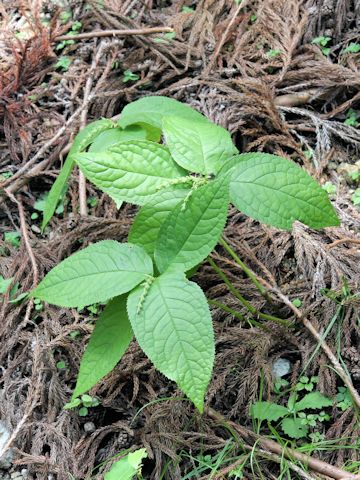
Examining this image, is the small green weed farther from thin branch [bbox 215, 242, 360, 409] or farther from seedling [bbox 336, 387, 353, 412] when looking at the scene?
seedling [bbox 336, 387, 353, 412]

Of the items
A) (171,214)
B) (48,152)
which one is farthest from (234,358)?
(48,152)

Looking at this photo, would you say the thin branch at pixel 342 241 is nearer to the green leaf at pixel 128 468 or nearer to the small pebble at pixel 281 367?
the small pebble at pixel 281 367

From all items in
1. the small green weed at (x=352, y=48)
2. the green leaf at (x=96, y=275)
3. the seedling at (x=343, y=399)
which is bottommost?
the seedling at (x=343, y=399)

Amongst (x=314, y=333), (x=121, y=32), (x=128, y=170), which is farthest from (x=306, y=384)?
(x=121, y=32)

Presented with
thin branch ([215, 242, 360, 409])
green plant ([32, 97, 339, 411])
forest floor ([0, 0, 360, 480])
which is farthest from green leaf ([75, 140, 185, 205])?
forest floor ([0, 0, 360, 480])

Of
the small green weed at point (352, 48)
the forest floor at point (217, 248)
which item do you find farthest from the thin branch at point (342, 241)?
the small green weed at point (352, 48)

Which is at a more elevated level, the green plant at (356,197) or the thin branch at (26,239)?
the thin branch at (26,239)

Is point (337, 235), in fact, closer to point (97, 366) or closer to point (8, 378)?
point (97, 366)
